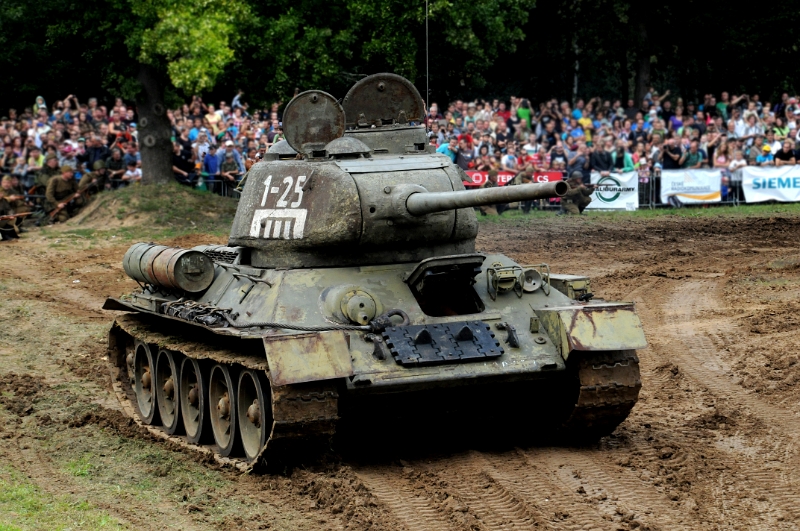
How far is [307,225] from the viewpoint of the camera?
39.6ft

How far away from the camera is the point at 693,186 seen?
27578 millimetres

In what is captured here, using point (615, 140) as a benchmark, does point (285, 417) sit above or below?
below

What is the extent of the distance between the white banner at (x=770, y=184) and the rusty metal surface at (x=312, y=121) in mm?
16428

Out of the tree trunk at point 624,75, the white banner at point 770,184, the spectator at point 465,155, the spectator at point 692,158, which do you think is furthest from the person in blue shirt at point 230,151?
the tree trunk at point 624,75

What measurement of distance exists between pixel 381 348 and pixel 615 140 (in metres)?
17.7

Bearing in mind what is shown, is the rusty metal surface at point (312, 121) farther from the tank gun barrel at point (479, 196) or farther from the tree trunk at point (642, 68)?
the tree trunk at point (642, 68)

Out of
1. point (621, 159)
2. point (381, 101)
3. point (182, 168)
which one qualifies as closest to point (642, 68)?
point (621, 159)

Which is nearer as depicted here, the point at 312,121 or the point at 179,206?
the point at 312,121

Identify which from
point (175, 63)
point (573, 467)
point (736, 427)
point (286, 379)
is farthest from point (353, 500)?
point (175, 63)

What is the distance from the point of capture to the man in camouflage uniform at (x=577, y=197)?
1072 inches

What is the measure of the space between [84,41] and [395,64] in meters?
6.72

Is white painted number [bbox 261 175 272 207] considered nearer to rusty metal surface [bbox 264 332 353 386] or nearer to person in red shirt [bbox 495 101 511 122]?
rusty metal surface [bbox 264 332 353 386]

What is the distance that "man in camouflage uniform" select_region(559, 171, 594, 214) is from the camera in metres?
27.2

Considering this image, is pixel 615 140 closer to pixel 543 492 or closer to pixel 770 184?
pixel 770 184
